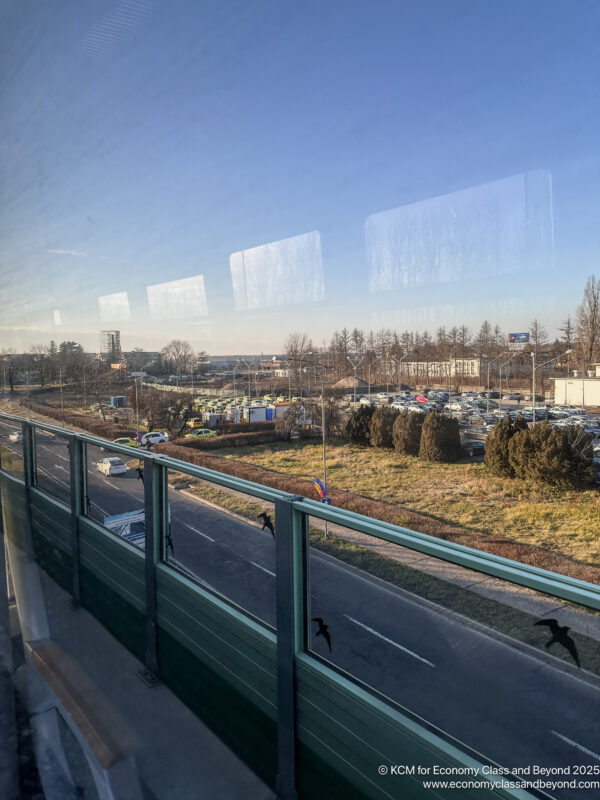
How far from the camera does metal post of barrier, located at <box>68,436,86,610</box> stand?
188cm

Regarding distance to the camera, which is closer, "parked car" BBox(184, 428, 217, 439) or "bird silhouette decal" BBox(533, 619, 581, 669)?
"bird silhouette decal" BBox(533, 619, 581, 669)

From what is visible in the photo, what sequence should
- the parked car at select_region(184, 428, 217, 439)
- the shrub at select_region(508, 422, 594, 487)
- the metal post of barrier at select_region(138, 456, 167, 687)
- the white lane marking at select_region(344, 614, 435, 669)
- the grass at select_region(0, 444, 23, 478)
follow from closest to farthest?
the white lane marking at select_region(344, 614, 435, 669) → the metal post of barrier at select_region(138, 456, 167, 687) → the grass at select_region(0, 444, 23, 478) → the shrub at select_region(508, 422, 594, 487) → the parked car at select_region(184, 428, 217, 439)

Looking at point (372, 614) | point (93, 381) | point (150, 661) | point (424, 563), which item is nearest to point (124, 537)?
point (150, 661)

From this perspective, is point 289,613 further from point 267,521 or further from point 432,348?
point 432,348

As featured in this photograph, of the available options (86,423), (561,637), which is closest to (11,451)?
(86,423)

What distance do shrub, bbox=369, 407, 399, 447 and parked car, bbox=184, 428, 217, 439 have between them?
150 centimetres

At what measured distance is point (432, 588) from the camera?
0.78 m

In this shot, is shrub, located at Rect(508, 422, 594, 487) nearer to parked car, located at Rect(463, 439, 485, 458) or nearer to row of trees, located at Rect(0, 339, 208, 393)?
parked car, located at Rect(463, 439, 485, 458)

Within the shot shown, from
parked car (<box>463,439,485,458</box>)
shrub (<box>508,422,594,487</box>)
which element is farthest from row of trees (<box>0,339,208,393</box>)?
parked car (<box>463,439,485,458</box>)

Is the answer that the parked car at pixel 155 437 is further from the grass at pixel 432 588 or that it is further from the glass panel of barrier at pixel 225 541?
the grass at pixel 432 588

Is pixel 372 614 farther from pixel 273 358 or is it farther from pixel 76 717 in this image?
pixel 273 358

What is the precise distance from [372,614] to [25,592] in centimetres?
181

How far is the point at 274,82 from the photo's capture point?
1.78m

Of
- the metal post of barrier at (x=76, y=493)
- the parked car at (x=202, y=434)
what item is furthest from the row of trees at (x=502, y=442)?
the metal post of barrier at (x=76, y=493)
